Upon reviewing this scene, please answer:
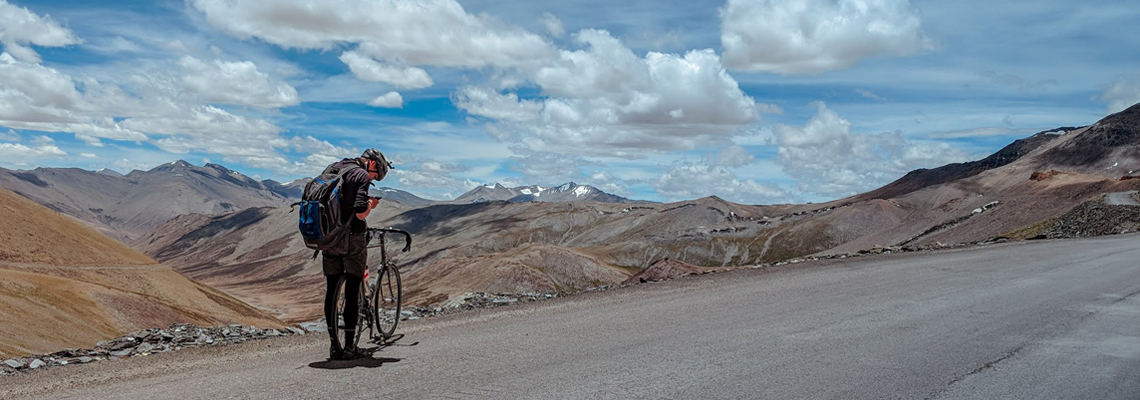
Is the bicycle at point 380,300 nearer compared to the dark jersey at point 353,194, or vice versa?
the dark jersey at point 353,194

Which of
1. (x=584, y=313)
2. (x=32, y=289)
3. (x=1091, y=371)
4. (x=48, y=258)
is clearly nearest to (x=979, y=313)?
(x=1091, y=371)

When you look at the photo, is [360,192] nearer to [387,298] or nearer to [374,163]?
[374,163]

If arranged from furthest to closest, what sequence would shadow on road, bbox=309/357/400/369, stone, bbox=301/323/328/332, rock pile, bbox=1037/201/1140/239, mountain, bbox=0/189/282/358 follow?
rock pile, bbox=1037/201/1140/239 → mountain, bbox=0/189/282/358 → stone, bbox=301/323/328/332 → shadow on road, bbox=309/357/400/369

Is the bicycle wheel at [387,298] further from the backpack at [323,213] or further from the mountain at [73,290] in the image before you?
the mountain at [73,290]

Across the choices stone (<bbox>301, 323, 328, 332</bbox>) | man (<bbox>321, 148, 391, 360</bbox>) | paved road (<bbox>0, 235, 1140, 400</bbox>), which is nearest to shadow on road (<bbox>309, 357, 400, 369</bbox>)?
paved road (<bbox>0, 235, 1140, 400</bbox>)

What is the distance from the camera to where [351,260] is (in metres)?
9.38

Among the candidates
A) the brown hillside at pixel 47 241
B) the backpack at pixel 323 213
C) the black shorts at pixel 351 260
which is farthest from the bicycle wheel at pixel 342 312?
the brown hillside at pixel 47 241

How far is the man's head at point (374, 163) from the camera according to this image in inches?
376

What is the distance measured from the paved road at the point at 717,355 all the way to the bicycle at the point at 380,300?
17.6 inches

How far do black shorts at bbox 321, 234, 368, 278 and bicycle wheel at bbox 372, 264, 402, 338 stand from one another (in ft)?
3.47

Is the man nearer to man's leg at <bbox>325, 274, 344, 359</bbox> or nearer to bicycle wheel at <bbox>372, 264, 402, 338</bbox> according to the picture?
man's leg at <bbox>325, 274, 344, 359</bbox>

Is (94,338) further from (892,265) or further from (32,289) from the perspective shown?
(892,265)

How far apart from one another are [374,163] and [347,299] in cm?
171

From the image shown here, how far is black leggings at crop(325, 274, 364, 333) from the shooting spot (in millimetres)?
9375
